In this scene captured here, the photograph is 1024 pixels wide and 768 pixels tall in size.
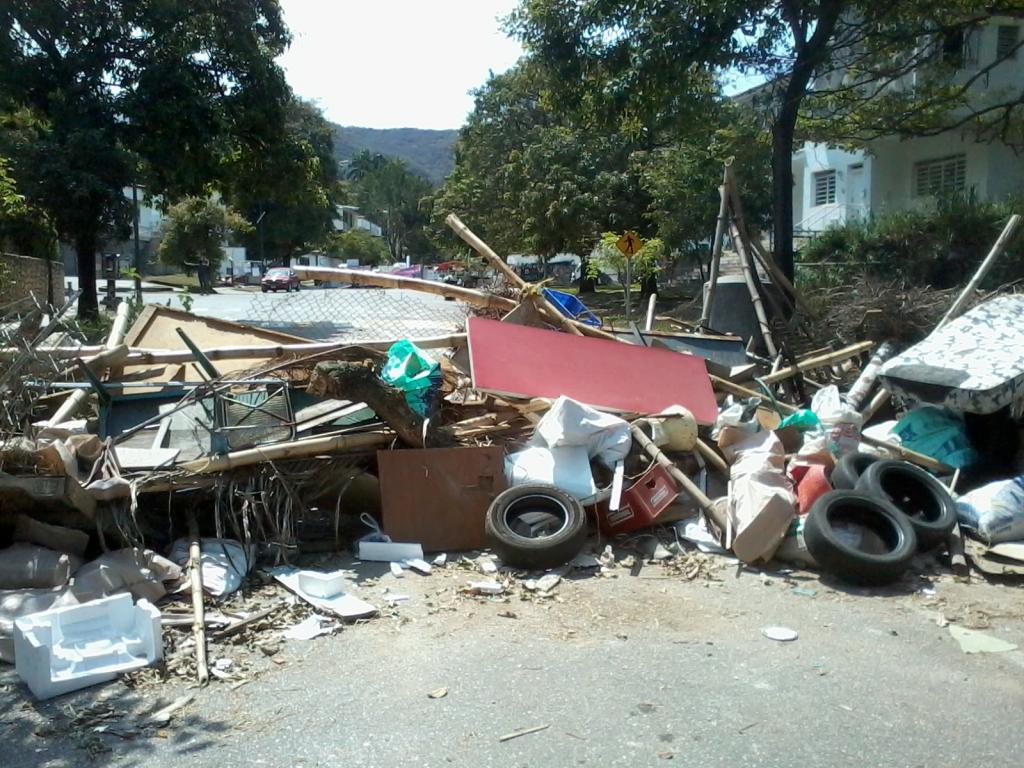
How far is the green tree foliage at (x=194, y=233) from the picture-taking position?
42.8 meters

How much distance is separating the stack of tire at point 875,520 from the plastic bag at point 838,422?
18.8 inches

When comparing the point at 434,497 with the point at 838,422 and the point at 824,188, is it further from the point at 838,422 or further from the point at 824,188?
the point at 824,188

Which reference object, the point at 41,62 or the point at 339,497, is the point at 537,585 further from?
the point at 41,62

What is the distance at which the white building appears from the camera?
21359 mm

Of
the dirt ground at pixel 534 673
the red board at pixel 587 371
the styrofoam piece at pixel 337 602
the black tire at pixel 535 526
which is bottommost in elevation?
the dirt ground at pixel 534 673

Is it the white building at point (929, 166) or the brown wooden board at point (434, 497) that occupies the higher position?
the white building at point (929, 166)

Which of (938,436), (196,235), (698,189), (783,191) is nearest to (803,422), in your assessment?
(938,436)

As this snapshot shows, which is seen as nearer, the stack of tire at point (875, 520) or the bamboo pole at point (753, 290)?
the stack of tire at point (875, 520)

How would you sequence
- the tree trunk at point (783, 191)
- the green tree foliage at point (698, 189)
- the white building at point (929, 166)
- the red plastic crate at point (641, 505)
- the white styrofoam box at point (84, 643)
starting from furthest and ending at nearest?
1. the green tree foliage at point (698, 189)
2. the white building at point (929, 166)
3. the tree trunk at point (783, 191)
4. the red plastic crate at point (641, 505)
5. the white styrofoam box at point (84, 643)

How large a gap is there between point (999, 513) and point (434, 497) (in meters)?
3.54

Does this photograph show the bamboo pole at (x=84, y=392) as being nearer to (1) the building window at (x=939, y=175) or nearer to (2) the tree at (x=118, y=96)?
(2) the tree at (x=118, y=96)

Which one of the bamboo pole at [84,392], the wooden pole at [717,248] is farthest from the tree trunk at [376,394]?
the wooden pole at [717,248]

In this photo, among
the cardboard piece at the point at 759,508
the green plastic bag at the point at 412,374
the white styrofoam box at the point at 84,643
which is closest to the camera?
the white styrofoam box at the point at 84,643

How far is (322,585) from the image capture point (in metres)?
5.24
